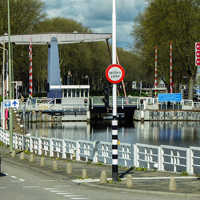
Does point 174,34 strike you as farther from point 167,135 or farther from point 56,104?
point 167,135

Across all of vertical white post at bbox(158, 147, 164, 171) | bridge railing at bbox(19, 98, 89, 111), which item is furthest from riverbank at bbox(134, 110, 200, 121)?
vertical white post at bbox(158, 147, 164, 171)

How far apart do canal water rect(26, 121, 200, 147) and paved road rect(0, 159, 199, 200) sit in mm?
30492

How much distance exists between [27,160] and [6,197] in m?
12.4

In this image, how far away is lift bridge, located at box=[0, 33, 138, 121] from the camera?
218 feet

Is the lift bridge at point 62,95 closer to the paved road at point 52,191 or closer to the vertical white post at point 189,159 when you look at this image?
the vertical white post at point 189,159

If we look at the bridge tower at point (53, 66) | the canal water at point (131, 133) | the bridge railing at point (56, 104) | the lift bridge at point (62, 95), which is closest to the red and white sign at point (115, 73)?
the canal water at point (131, 133)

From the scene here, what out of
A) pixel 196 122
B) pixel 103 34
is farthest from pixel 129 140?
pixel 196 122

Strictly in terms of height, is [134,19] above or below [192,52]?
above

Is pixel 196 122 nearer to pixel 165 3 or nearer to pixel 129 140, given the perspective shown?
pixel 165 3

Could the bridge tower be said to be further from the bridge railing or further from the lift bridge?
the bridge railing

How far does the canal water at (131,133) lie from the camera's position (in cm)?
5466

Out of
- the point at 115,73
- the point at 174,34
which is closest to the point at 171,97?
the point at 174,34

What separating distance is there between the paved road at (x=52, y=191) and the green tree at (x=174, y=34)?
6001 cm

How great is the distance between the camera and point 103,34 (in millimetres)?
66438
